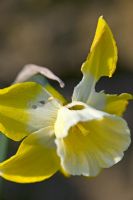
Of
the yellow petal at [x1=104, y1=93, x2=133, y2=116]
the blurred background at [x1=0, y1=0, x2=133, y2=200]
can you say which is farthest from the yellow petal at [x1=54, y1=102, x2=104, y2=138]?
the blurred background at [x1=0, y1=0, x2=133, y2=200]

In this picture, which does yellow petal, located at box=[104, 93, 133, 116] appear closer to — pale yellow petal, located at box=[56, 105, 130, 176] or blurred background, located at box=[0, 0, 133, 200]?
pale yellow petal, located at box=[56, 105, 130, 176]

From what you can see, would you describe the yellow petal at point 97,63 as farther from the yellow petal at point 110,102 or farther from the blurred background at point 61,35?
the blurred background at point 61,35

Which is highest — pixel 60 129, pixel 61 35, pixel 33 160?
pixel 60 129

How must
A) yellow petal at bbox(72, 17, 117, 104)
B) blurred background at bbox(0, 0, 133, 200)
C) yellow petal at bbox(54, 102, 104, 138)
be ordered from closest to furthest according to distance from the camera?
1. yellow petal at bbox(54, 102, 104, 138)
2. yellow petal at bbox(72, 17, 117, 104)
3. blurred background at bbox(0, 0, 133, 200)

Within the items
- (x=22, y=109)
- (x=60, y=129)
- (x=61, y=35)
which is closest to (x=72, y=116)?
(x=60, y=129)

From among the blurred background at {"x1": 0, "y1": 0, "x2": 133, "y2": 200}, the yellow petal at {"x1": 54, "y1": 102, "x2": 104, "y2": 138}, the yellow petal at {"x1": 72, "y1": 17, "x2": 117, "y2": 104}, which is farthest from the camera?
the blurred background at {"x1": 0, "y1": 0, "x2": 133, "y2": 200}

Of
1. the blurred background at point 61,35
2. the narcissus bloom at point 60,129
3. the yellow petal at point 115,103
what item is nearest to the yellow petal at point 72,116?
the narcissus bloom at point 60,129

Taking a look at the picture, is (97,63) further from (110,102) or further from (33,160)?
(33,160)
